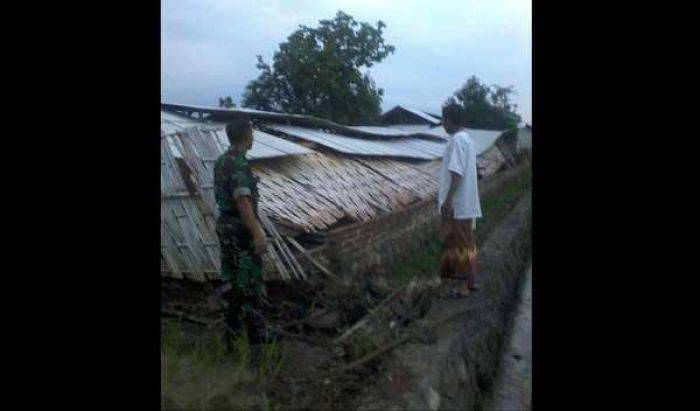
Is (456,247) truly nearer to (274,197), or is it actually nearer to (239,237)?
(274,197)

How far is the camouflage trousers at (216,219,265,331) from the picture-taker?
333 cm

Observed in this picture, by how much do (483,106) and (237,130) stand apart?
53.6 inches

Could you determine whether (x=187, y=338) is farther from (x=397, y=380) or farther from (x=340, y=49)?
(x=340, y=49)

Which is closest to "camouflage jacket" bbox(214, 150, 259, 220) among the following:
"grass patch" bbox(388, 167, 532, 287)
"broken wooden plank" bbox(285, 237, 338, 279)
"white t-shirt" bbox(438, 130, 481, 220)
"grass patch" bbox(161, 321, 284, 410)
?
"broken wooden plank" bbox(285, 237, 338, 279)

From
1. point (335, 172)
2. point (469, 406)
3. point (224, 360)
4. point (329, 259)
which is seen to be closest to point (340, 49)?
point (335, 172)

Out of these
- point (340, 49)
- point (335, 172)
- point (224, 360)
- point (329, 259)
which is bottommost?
point (224, 360)

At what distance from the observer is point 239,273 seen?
3.36 meters

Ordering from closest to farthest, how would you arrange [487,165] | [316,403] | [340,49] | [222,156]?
1. [316,403]
2. [222,156]
3. [340,49]
4. [487,165]

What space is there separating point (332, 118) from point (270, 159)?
446mm

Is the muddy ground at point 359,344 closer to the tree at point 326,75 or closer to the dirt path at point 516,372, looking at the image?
the dirt path at point 516,372

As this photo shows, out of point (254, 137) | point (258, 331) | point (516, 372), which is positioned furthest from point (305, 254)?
point (516, 372)

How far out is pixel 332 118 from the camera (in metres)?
3.68

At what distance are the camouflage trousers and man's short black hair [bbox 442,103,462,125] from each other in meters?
1.28

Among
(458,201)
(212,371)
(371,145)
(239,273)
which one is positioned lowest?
(212,371)
